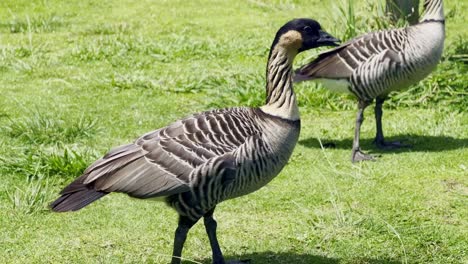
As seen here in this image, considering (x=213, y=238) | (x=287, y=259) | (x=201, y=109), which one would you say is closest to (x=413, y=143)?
(x=201, y=109)

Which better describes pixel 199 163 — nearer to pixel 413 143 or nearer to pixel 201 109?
pixel 413 143

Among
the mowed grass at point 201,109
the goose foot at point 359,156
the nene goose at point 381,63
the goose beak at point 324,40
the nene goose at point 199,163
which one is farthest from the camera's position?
the nene goose at point 381,63

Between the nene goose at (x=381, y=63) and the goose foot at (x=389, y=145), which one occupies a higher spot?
the nene goose at (x=381, y=63)

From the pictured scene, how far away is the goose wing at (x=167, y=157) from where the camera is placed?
5246mm

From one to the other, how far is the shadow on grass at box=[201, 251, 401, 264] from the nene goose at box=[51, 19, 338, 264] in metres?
0.43

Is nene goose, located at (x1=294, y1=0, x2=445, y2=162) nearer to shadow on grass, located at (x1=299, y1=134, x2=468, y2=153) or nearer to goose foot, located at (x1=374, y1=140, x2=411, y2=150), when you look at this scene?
goose foot, located at (x1=374, y1=140, x2=411, y2=150)

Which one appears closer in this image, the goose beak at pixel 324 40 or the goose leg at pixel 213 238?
the goose leg at pixel 213 238

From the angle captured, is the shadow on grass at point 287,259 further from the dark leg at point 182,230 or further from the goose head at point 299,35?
the goose head at point 299,35

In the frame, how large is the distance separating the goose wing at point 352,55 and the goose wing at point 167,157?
3224mm

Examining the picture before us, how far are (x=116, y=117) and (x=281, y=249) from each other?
4.04 meters

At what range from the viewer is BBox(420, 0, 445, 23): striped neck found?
8664mm

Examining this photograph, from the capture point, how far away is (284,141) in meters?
5.49

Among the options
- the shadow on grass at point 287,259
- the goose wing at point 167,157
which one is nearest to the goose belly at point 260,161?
the goose wing at point 167,157

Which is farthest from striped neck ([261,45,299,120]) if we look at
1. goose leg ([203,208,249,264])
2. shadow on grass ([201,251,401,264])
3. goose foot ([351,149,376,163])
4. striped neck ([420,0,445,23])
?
striped neck ([420,0,445,23])
